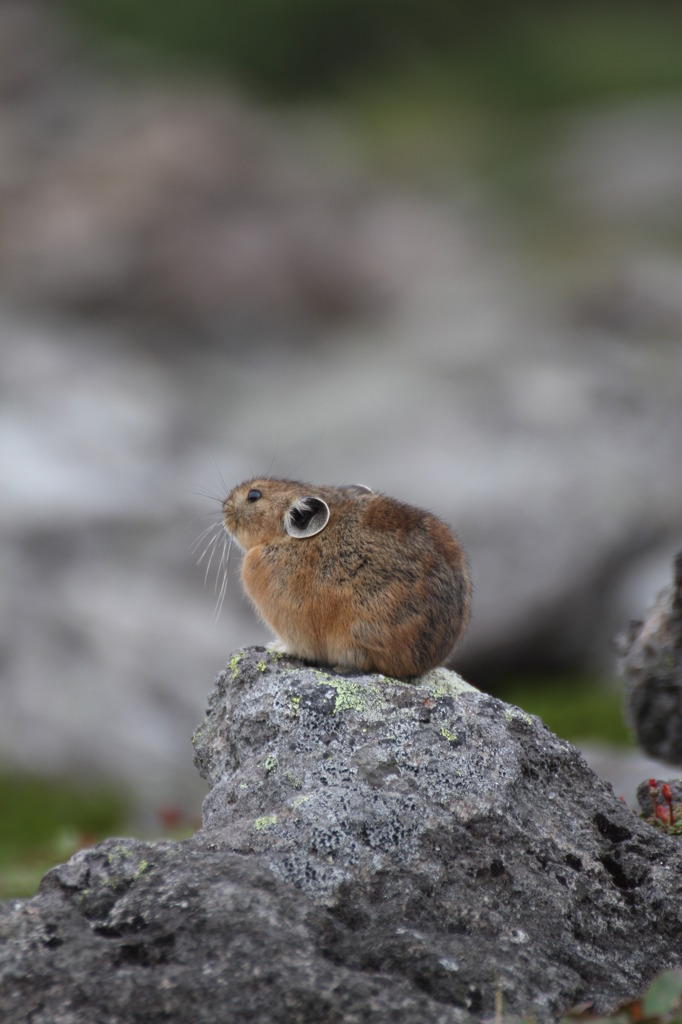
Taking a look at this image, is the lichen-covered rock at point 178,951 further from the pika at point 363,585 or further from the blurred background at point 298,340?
the blurred background at point 298,340

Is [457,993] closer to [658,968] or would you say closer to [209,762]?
[658,968]

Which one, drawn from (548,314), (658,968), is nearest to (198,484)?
(548,314)

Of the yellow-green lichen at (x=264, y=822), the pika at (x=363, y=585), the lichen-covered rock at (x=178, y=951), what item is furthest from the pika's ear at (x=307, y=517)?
the lichen-covered rock at (x=178, y=951)

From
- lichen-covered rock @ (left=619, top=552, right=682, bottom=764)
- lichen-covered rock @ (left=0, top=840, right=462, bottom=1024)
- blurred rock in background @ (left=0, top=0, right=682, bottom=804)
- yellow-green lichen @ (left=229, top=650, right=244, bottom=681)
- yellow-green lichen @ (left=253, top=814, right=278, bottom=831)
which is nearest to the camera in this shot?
lichen-covered rock @ (left=0, top=840, right=462, bottom=1024)

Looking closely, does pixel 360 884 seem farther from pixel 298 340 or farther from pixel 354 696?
pixel 298 340

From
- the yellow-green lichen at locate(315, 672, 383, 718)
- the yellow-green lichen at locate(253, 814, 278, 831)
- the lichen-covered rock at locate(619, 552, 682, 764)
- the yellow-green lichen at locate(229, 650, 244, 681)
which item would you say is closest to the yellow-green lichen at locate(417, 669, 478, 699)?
the yellow-green lichen at locate(315, 672, 383, 718)

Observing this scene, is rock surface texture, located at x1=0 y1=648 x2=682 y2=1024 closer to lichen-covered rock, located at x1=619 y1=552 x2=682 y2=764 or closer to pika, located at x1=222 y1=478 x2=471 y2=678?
pika, located at x1=222 y1=478 x2=471 y2=678

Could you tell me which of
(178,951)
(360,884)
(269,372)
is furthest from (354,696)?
(269,372)
